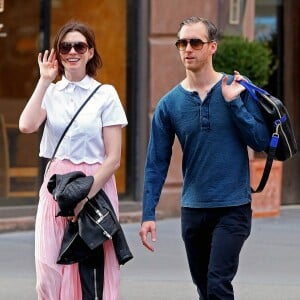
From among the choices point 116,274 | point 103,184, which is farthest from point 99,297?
point 103,184

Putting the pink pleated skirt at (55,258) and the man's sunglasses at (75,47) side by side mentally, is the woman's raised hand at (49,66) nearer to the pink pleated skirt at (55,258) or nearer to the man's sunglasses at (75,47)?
the man's sunglasses at (75,47)

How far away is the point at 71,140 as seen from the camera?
18.2ft

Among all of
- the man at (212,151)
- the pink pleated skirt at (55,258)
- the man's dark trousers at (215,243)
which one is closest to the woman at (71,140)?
the pink pleated skirt at (55,258)

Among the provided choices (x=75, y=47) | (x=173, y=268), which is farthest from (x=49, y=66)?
(x=173, y=268)

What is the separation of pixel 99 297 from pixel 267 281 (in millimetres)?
3152

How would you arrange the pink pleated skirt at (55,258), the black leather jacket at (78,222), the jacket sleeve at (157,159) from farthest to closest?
the jacket sleeve at (157,159)
the pink pleated skirt at (55,258)
the black leather jacket at (78,222)

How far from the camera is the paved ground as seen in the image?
796 cm

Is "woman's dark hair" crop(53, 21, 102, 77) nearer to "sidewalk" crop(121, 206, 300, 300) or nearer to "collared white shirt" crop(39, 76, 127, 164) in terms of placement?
"collared white shirt" crop(39, 76, 127, 164)

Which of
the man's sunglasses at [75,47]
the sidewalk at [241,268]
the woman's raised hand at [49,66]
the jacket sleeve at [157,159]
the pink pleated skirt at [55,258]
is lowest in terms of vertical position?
the sidewalk at [241,268]

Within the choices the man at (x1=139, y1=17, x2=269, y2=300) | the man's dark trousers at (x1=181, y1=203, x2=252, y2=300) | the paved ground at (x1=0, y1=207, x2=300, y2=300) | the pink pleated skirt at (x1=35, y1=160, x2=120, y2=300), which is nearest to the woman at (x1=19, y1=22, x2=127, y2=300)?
the pink pleated skirt at (x1=35, y1=160, x2=120, y2=300)

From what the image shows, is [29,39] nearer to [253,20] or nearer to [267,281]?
[253,20]

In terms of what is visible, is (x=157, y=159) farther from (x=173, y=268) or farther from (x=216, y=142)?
(x=173, y=268)

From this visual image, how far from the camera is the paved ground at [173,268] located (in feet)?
26.1

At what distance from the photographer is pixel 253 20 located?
13078mm
